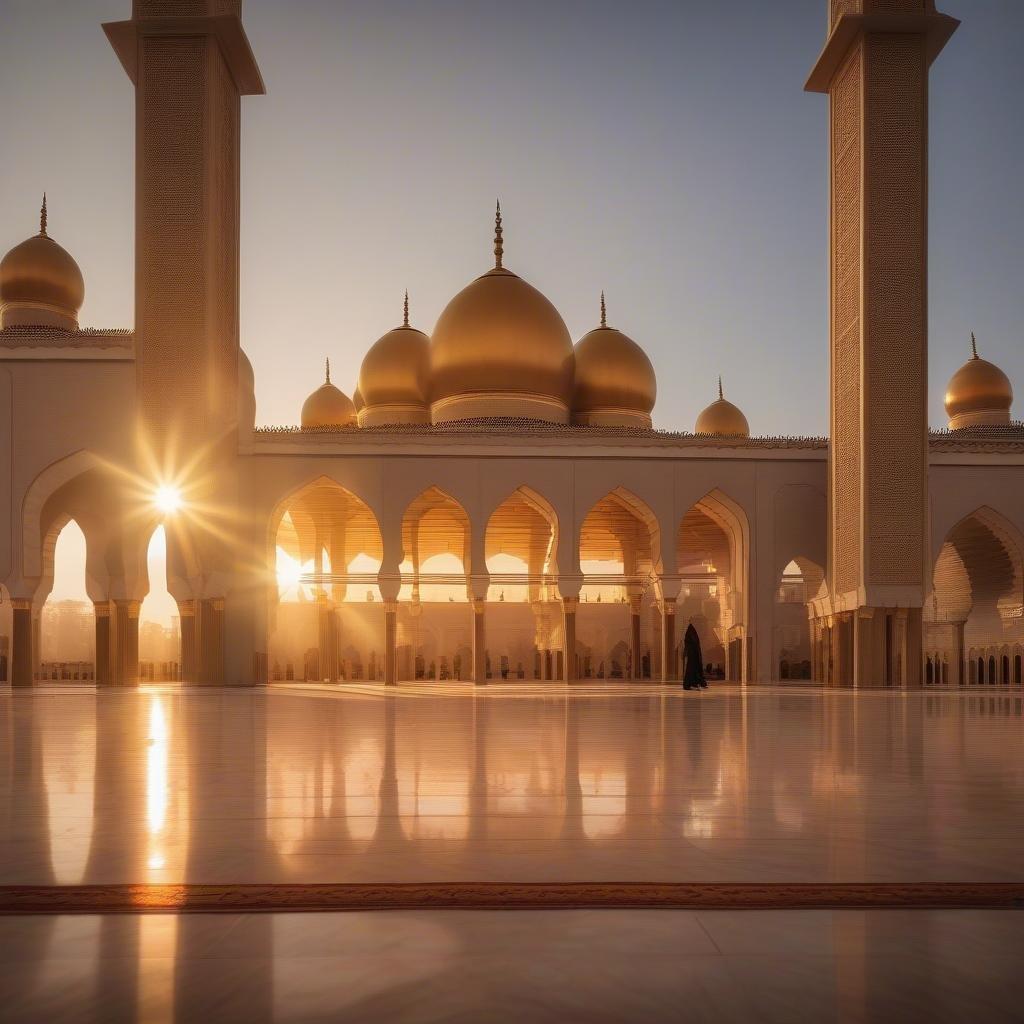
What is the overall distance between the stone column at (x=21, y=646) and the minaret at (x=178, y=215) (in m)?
2.59

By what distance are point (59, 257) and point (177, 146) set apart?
3635 mm

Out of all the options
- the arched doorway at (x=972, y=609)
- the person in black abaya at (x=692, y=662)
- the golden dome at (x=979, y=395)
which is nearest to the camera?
the person in black abaya at (x=692, y=662)

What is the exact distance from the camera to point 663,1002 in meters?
1.44

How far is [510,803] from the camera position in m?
3.18

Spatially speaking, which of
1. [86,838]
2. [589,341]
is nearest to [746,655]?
[589,341]

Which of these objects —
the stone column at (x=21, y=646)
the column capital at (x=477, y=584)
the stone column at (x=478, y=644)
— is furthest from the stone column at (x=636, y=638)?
the stone column at (x=21, y=646)

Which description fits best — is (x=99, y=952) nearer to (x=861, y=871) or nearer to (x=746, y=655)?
(x=861, y=871)

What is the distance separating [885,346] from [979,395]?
789 cm

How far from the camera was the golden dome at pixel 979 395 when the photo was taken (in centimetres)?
2167

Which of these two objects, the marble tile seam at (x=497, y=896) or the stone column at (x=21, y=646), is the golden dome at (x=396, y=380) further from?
the marble tile seam at (x=497, y=896)

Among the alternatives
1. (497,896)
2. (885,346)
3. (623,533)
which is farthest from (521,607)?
(497,896)

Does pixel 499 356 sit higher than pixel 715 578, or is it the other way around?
pixel 499 356

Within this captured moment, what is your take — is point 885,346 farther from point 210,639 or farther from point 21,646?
point 21,646

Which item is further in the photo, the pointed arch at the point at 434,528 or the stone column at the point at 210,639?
the pointed arch at the point at 434,528
